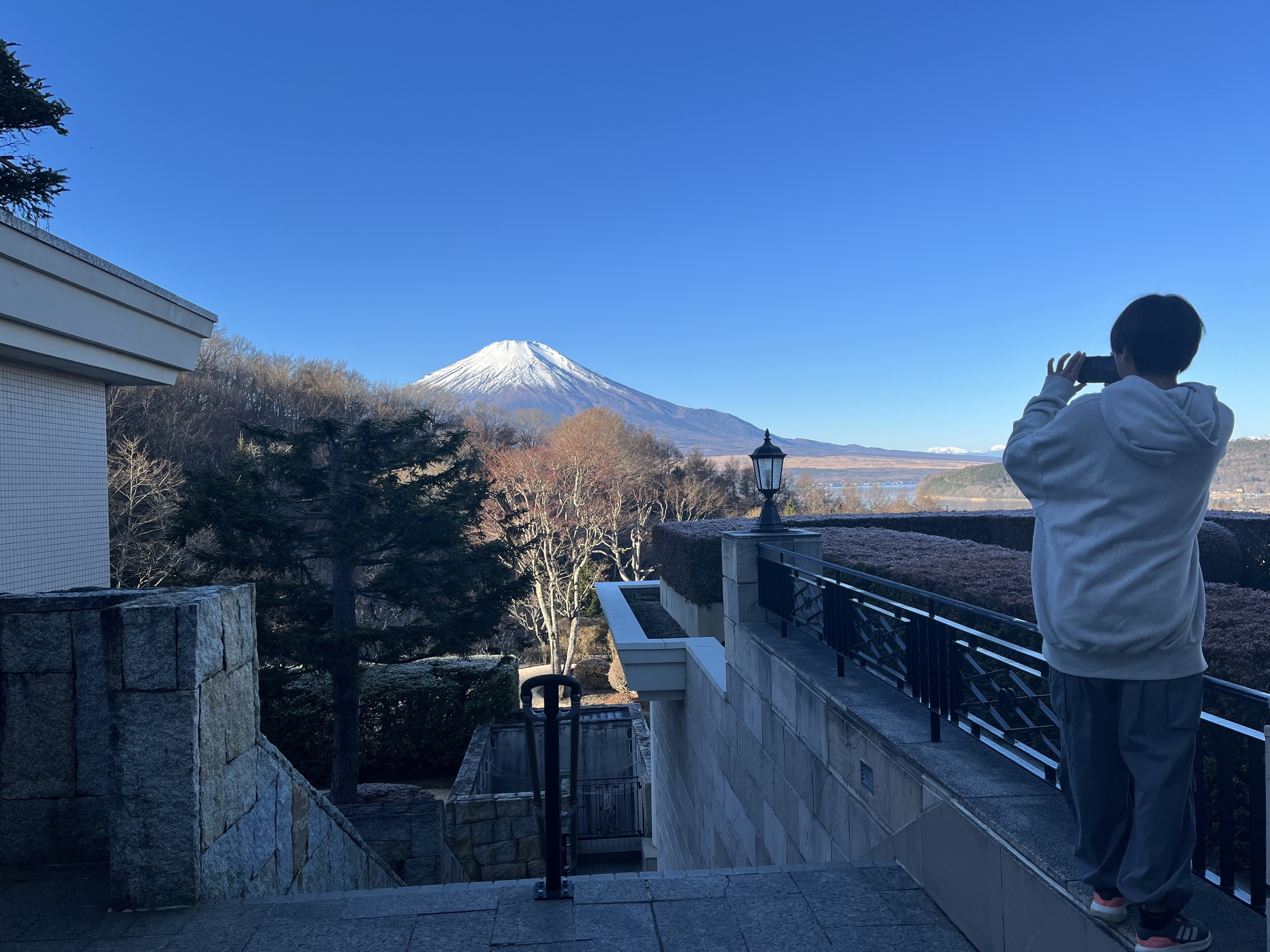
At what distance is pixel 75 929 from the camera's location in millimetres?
2975

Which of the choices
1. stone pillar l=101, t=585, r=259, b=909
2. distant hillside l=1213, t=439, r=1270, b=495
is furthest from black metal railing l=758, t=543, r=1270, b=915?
stone pillar l=101, t=585, r=259, b=909

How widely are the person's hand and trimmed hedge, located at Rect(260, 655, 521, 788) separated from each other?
14767 mm

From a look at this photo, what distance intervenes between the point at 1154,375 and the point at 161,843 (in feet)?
12.7

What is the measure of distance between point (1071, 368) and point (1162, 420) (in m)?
0.46

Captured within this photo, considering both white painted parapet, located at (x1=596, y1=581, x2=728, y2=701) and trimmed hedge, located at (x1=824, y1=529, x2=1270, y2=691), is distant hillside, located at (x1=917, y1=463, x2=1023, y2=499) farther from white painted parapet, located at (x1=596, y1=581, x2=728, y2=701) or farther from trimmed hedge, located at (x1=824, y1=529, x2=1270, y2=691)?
white painted parapet, located at (x1=596, y1=581, x2=728, y2=701)

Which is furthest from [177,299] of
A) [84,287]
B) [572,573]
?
[572,573]

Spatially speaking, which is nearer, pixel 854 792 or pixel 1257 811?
pixel 1257 811

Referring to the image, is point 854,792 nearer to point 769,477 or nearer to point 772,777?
point 772,777

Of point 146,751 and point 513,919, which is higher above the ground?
point 146,751

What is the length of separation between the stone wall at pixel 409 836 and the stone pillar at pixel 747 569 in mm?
2996

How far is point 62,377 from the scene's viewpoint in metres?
7.88

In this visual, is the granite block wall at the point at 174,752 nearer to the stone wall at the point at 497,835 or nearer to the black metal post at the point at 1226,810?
the black metal post at the point at 1226,810

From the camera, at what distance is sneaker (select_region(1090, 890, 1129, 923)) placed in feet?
7.20

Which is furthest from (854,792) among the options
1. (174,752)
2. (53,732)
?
(53,732)
